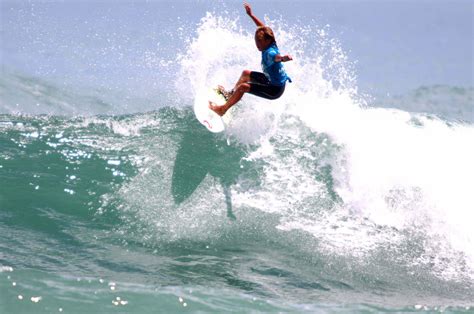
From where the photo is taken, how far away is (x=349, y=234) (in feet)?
27.0

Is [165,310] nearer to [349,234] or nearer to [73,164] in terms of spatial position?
[349,234]

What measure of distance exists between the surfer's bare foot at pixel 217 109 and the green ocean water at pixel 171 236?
0.89 metres

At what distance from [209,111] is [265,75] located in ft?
4.15

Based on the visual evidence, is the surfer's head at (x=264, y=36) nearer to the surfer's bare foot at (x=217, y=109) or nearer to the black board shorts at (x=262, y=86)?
the black board shorts at (x=262, y=86)

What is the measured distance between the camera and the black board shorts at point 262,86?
869 centimetres

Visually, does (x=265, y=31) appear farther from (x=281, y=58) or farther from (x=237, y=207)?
(x=237, y=207)

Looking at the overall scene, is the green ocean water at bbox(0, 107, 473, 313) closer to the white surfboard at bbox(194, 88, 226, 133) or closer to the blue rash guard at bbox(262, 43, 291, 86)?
the white surfboard at bbox(194, 88, 226, 133)

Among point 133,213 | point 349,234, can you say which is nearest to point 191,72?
point 133,213

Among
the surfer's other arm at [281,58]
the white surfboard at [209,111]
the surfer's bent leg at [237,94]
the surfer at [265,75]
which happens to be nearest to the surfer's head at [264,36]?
the surfer at [265,75]

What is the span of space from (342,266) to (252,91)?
294cm

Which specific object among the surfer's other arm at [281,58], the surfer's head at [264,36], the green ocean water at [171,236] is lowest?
the green ocean water at [171,236]

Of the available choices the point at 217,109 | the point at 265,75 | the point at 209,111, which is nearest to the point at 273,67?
the point at 265,75

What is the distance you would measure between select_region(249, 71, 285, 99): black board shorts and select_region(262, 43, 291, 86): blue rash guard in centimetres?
7

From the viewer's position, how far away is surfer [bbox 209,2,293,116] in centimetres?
830
